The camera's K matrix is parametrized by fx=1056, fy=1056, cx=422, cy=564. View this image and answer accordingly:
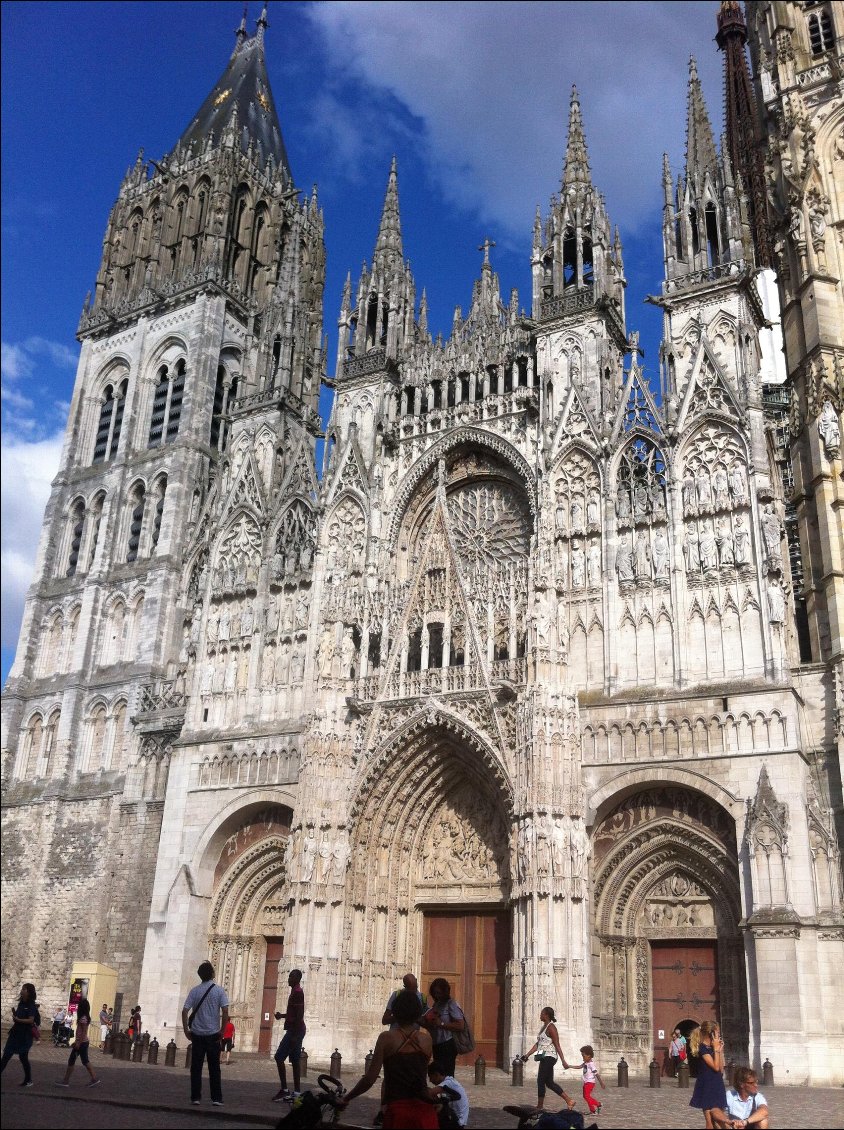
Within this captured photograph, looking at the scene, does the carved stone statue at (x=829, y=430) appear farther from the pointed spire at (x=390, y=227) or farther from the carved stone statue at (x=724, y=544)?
the pointed spire at (x=390, y=227)

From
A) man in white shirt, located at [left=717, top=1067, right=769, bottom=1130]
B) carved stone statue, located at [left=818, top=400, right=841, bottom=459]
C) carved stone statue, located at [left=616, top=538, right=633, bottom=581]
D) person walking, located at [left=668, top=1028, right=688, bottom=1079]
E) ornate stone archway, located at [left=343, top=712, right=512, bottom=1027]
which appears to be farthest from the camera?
carved stone statue, located at [left=818, top=400, right=841, bottom=459]

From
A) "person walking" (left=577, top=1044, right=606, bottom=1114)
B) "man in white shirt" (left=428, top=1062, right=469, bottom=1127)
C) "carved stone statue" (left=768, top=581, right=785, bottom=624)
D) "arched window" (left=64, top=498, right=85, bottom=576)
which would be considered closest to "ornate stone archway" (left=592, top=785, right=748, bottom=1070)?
"carved stone statue" (left=768, top=581, right=785, bottom=624)

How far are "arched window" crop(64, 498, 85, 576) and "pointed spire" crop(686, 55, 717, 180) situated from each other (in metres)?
24.5

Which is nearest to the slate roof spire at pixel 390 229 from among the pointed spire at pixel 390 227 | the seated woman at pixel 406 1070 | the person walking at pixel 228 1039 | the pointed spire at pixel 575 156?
the pointed spire at pixel 390 227

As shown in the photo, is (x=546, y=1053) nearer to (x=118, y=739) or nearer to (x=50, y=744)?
(x=118, y=739)

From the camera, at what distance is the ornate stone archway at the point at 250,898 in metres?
27.8

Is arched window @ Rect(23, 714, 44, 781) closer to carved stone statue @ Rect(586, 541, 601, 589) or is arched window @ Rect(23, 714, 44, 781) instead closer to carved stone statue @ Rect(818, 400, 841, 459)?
carved stone statue @ Rect(586, 541, 601, 589)

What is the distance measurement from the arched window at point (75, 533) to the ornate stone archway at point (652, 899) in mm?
23793

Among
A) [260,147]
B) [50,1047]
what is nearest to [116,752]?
[50,1047]

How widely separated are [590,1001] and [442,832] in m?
5.80

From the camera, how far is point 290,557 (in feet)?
102

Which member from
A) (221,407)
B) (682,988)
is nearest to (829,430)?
(682,988)

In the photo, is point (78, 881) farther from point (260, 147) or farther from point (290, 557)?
point (260, 147)

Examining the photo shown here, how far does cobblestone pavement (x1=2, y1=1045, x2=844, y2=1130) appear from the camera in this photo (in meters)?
11.3
